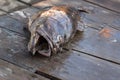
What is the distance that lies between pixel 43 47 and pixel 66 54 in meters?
0.25

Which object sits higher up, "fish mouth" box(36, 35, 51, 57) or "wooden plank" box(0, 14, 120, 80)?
"fish mouth" box(36, 35, 51, 57)

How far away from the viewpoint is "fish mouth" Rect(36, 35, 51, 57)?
108 inches

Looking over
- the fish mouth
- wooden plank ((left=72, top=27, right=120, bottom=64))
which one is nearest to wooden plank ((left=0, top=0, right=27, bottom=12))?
wooden plank ((left=72, top=27, right=120, bottom=64))

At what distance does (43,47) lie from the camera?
2.78m

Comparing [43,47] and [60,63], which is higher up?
[43,47]

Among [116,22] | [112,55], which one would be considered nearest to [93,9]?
[116,22]

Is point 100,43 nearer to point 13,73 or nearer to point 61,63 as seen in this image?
point 61,63

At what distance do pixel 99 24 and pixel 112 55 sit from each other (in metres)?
0.66

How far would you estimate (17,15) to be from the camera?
345cm

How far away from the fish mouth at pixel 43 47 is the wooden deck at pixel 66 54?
0.18ft

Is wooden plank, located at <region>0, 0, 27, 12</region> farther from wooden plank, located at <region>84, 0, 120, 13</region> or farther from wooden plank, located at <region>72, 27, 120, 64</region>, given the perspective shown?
wooden plank, located at <region>84, 0, 120, 13</region>

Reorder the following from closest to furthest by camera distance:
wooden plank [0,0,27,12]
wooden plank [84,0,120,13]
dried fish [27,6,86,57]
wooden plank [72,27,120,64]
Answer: dried fish [27,6,86,57] → wooden plank [72,27,120,64] → wooden plank [0,0,27,12] → wooden plank [84,0,120,13]

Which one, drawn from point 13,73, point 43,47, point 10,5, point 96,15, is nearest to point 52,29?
point 43,47

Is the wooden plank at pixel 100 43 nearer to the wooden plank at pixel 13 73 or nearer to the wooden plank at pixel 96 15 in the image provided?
the wooden plank at pixel 96 15
